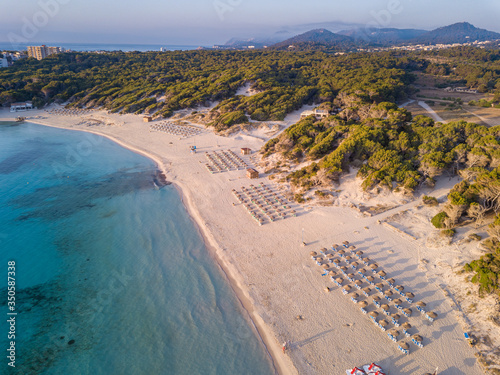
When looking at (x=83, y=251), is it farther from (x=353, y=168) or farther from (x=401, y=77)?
(x=401, y=77)

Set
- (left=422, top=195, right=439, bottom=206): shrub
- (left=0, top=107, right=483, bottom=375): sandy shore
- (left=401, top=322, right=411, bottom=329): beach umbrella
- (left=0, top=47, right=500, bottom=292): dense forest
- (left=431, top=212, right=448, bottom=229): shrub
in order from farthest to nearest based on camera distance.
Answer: (left=0, top=47, right=500, bottom=292): dense forest → (left=422, top=195, right=439, bottom=206): shrub → (left=431, top=212, right=448, bottom=229): shrub → (left=401, top=322, right=411, bottom=329): beach umbrella → (left=0, top=107, right=483, bottom=375): sandy shore

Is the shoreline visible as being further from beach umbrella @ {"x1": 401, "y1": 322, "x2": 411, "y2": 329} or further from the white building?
the white building

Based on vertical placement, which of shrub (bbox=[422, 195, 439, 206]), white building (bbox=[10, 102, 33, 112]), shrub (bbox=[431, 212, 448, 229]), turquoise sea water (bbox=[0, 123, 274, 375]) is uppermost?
white building (bbox=[10, 102, 33, 112])

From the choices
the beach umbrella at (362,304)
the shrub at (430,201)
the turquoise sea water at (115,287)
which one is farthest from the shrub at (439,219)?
the turquoise sea water at (115,287)

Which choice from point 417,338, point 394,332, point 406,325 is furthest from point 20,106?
point 417,338

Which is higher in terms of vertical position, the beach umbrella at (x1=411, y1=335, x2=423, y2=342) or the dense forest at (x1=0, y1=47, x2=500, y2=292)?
the dense forest at (x1=0, y1=47, x2=500, y2=292)

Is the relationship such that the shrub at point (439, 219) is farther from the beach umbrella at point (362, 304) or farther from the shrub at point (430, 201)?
the beach umbrella at point (362, 304)

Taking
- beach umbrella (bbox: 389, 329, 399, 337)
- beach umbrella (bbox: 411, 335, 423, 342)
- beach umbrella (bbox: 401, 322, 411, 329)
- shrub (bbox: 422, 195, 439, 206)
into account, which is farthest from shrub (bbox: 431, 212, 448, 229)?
beach umbrella (bbox: 389, 329, 399, 337)

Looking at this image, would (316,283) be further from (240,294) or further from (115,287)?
(115,287)
